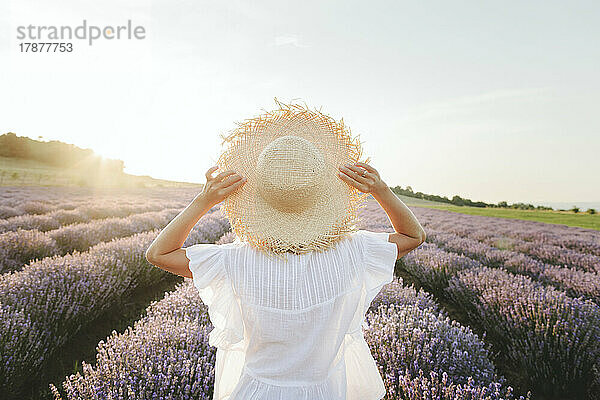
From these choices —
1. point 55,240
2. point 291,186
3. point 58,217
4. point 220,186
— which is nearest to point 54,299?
point 55,240

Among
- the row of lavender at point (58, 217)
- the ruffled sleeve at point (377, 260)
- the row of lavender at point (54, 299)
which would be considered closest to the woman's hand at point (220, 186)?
the ruffled sleeve at point (377, 260)

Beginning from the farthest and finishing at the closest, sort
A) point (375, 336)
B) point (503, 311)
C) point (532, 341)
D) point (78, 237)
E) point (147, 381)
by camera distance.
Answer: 1. point (78, 237)
2. point (503, 311)
3. point (532, 341)
4. point (375, 336)
5. point (147, 381)

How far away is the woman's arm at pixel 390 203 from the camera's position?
1193 mm

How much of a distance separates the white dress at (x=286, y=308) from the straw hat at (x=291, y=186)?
0.08 meters

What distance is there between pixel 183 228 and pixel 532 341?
3300 millimetres

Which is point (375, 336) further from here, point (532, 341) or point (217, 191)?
point (217, 191)

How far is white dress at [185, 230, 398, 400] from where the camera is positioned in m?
1.17

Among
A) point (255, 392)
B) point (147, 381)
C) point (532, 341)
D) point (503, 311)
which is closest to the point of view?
point (255, 392)

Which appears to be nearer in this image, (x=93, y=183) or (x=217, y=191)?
(x=217, y=191)

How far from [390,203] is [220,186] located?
654mm

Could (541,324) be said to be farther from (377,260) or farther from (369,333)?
(377,260)

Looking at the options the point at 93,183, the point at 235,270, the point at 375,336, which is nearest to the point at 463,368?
the point at 375,336

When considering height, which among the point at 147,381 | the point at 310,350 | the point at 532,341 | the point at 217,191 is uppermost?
the point at 217,191

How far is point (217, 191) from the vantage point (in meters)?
1.14
